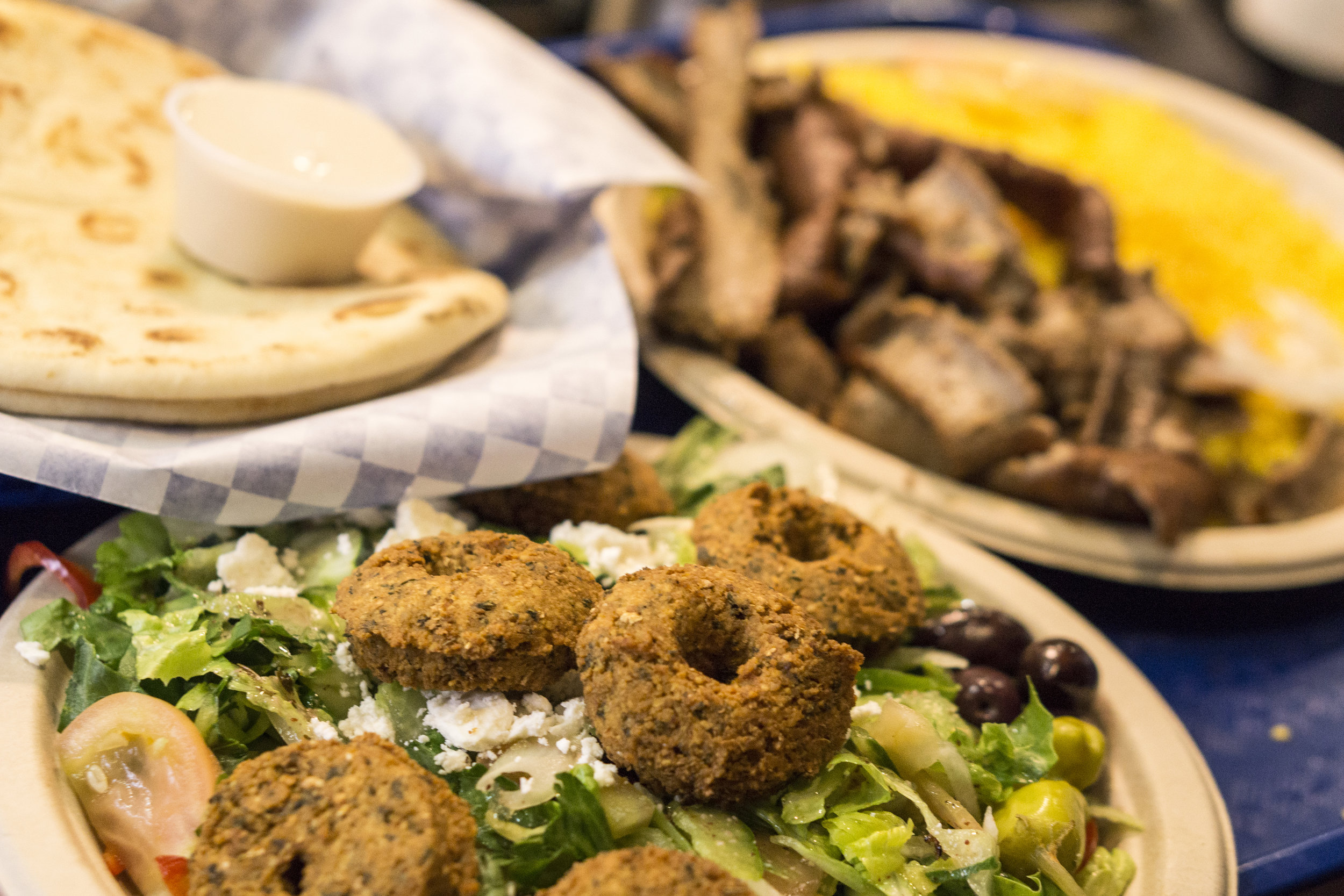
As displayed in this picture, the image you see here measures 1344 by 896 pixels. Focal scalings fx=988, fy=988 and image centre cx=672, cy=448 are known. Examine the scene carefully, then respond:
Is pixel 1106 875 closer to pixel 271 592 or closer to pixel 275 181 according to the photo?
pixel 271 592

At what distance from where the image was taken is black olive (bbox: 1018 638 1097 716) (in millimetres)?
2242

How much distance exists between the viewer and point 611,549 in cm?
215

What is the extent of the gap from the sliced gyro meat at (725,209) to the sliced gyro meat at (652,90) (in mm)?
48

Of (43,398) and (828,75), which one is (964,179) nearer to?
(828,75)

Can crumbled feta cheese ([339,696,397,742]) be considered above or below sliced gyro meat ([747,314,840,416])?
above

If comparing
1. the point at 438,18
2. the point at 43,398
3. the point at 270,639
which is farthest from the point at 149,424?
the point at 438,18

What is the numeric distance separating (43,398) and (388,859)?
51.5 inches

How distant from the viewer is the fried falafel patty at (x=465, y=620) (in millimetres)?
1724

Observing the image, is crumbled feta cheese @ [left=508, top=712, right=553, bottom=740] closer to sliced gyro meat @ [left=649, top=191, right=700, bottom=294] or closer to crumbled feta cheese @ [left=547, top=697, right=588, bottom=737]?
crumbled feta cheese @ [left=547, top=697, right=588, bottom=737]

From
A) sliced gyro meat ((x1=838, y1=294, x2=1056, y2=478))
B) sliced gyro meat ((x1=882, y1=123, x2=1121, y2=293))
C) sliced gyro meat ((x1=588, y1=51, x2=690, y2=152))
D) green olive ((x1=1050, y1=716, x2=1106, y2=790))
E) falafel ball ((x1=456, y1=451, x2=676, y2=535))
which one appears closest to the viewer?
green olive ((x1=1050, y1=716, x2=1106, y2=790))

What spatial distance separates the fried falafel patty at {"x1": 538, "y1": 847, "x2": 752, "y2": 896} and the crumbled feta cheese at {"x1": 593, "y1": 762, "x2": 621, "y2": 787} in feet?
0.48

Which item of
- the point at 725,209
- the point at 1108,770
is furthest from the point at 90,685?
the point at 725,209

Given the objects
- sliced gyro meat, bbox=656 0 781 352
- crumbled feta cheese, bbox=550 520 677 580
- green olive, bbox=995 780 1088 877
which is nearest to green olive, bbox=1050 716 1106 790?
green olive, bbox=995 780 1088 877

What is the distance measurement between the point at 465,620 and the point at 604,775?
0.36m
